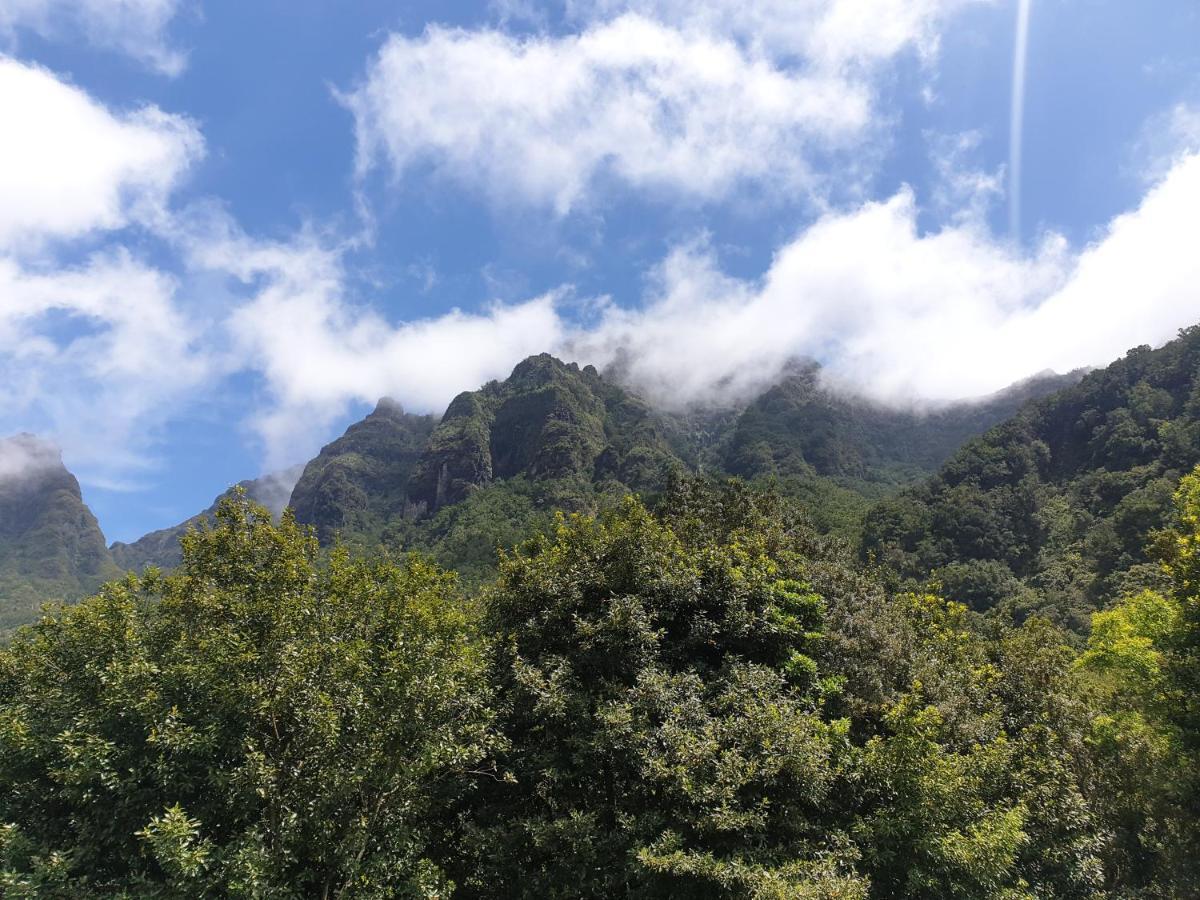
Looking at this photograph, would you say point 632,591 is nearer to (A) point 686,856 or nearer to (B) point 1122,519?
(A) point 686,856

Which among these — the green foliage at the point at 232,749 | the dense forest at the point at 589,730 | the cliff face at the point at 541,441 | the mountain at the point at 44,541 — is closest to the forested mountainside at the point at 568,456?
the cliff face at the point at 541,441

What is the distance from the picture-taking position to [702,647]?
43.8 feet

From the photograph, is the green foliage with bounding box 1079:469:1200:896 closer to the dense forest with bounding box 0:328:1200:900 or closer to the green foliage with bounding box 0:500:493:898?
the dense forest with bounding box 0:328:1200:900

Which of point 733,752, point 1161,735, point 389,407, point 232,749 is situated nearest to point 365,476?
point 389,407

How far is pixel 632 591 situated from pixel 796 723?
13.5 ft

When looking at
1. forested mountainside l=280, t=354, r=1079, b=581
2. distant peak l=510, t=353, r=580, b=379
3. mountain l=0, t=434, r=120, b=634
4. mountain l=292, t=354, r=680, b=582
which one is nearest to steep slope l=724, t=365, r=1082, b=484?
forested mountainside l=280, t=354, r=1079, b=581

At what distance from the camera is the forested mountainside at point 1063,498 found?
180 ft

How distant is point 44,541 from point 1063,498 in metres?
230

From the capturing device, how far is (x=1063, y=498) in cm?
7325

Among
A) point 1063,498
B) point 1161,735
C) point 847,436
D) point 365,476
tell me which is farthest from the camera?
point 365,476

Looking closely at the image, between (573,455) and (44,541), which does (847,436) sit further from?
(44,541)

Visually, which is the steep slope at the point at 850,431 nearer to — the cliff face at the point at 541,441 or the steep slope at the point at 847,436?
the steep slope at the point at 847,436

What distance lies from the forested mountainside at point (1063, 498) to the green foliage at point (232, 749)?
169 feet

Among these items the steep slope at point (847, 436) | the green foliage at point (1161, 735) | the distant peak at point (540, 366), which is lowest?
the green foliage at point (1161, 735)
